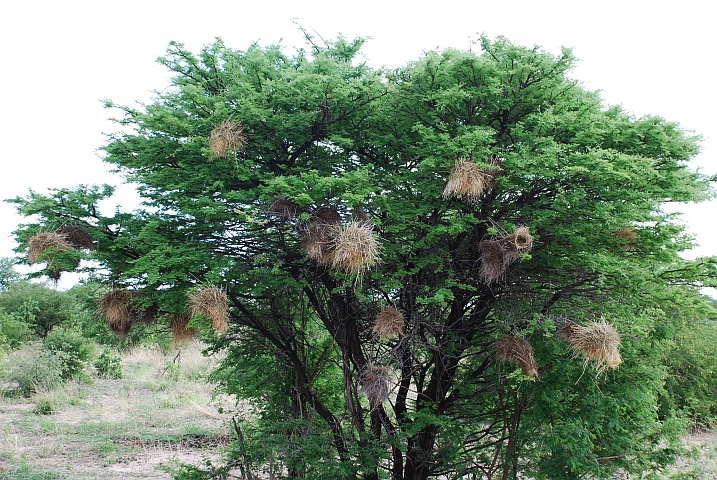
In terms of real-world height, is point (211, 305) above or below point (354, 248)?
below

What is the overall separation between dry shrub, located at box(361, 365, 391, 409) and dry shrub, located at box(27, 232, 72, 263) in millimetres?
3565

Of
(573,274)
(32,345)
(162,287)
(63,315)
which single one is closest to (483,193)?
(573,274)

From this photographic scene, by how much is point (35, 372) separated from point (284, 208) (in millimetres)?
14738

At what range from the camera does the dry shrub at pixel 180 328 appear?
6.86 meters

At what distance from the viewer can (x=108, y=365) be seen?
2036cm

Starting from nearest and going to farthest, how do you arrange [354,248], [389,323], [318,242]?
[354,248]
[318,242]
[389,323]

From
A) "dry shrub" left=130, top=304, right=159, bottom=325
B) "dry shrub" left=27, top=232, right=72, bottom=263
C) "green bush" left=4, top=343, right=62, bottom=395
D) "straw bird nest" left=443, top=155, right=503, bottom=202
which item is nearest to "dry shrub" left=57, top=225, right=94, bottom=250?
"dry shrub" left=27, top=232, right=72, bottom=263

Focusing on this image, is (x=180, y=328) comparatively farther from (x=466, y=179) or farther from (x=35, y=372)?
(x=35, y=372)

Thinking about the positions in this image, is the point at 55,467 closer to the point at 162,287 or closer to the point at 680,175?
the point at 162,287

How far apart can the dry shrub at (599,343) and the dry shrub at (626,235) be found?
103 cm

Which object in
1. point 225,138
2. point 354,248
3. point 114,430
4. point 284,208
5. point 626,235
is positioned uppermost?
point 225,138

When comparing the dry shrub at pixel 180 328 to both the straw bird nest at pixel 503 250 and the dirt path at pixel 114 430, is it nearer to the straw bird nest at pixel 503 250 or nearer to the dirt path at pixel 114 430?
the dirt path at pixel 114 430

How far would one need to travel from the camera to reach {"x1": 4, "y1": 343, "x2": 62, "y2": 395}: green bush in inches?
666

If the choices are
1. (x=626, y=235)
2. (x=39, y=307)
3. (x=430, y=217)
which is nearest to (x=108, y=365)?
(x=39, y=307)
